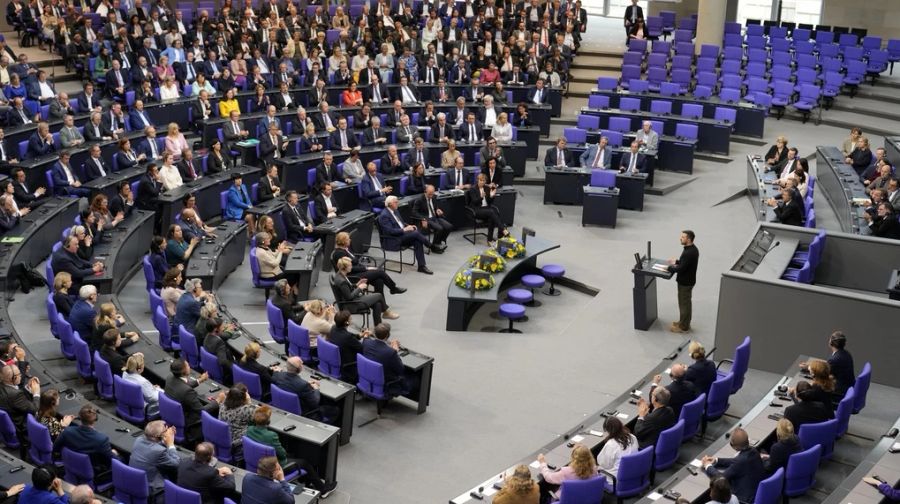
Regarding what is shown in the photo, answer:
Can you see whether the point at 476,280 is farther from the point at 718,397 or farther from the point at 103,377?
the point at 103,377

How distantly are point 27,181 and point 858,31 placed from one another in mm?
22685

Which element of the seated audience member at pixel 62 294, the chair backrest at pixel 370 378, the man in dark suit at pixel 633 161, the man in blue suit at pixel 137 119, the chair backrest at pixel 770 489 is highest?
the man in blue suit at pixel 137 119

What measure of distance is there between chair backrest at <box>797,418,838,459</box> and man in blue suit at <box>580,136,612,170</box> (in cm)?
1061

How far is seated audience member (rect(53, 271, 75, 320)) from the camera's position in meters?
12.4

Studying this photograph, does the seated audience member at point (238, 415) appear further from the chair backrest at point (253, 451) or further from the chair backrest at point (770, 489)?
the chair backrest at point (770, 489)

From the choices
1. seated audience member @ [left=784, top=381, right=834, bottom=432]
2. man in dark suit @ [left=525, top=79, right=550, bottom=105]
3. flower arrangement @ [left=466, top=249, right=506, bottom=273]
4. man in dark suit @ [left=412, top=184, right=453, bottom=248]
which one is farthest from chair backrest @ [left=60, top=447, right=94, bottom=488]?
man in dark suit @ [left=525, top=79, right=550, bottom=105]

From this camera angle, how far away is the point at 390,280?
15.2 metres

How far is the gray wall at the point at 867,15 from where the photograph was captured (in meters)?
30.3

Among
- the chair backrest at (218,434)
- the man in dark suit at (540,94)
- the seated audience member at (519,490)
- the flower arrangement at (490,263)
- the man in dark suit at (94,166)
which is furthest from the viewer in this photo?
the man in dark suit at (540,94)

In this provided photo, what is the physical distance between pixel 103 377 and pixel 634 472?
570cm

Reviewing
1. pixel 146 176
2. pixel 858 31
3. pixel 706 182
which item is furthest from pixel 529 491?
pixel 858 31

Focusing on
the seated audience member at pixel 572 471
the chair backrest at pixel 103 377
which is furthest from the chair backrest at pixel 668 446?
the chair backrest at pixel 103 377

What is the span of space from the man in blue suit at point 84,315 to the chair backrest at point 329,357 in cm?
263

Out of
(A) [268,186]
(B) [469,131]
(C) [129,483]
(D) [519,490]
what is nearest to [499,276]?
(A) [268,186]
